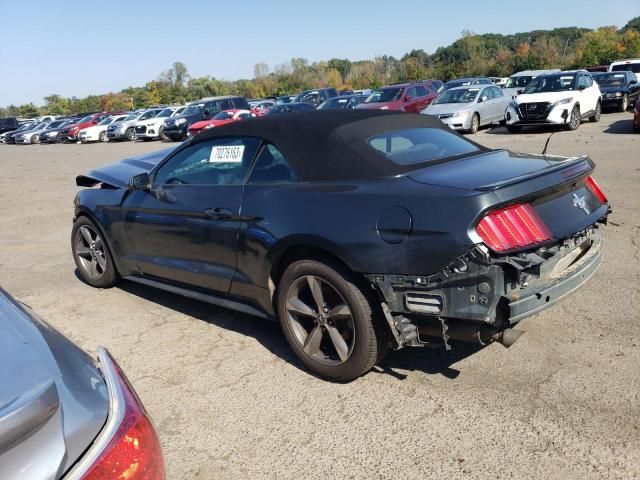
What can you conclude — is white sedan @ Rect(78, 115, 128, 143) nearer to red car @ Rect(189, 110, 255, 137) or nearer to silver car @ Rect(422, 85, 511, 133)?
red car @ Rect(189, 110, 255, 137)

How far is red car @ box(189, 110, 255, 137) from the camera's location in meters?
23.8

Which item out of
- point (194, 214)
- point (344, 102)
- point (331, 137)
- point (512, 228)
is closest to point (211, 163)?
point (194, 214)

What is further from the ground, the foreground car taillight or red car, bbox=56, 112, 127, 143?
the foreground car taillight

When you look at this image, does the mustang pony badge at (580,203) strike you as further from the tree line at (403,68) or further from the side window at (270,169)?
the tree line at (403,68)

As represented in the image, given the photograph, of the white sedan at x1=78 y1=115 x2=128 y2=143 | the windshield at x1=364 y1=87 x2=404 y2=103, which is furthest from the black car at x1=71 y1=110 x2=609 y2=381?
the white sedan at x1=78 y1=115 x2=128 y2=143

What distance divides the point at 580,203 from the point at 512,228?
0.83 m

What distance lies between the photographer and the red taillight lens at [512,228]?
2879 mm

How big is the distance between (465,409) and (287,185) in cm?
173

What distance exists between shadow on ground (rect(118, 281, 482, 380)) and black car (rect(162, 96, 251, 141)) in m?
21.5

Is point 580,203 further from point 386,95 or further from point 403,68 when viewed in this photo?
point 403,68

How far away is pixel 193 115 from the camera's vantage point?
87.2 ft

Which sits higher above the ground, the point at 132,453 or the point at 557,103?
the point at 132,453

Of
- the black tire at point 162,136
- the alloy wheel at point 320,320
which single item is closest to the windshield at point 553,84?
the alloy wheel at point 320,320

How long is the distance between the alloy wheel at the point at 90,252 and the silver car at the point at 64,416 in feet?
12.1
